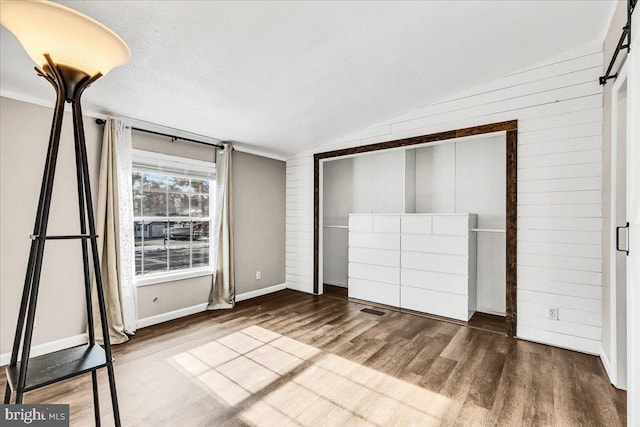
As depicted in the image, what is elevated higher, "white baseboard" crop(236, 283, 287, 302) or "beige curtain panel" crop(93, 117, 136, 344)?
"beige curtain panel" crop(93, 117, 136, 344)

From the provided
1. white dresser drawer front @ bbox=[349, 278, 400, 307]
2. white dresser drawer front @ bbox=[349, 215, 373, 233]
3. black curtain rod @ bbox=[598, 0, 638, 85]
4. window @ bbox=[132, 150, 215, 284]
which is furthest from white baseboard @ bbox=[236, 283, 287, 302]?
black curtain rod @ bbox=[598, 0, 638, 85]

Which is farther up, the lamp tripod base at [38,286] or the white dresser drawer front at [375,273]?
the lamp tripod base at [38,286]

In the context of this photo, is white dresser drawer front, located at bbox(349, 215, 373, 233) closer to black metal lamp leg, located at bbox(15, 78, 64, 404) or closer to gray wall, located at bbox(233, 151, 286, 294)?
gray wall, located at bbox(233, 151, 286, 294)

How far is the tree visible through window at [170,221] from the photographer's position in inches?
141

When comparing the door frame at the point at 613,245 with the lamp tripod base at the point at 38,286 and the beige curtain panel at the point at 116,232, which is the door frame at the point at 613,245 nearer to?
the lamp tripod base at the point at 38,286

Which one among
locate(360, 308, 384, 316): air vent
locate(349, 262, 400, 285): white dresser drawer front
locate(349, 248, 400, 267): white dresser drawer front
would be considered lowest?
locate(360, 308, 384, 316): air vent

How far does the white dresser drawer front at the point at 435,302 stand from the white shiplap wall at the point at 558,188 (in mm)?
635

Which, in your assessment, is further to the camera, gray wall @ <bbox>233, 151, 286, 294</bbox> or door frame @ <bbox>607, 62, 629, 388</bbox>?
gray wall @ <bbox>233, 151, 286, 294</bbox>

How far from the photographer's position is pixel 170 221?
3824 millimetres

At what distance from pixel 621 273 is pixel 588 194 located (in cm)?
86

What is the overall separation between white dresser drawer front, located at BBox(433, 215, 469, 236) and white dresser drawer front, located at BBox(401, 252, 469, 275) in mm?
302

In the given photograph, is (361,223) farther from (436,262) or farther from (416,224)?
(436,262)

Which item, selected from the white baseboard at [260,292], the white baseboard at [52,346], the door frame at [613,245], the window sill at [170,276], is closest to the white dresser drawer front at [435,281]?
the door frame at [613,245]

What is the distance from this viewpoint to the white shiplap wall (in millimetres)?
2859
